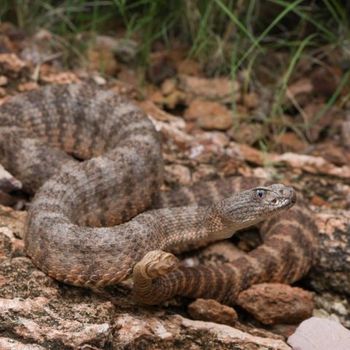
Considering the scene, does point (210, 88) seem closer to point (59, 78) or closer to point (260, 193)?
point (59, 78)

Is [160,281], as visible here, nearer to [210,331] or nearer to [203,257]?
[210,331]

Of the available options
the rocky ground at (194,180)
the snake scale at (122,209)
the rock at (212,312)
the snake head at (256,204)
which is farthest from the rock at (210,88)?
the rock at (212,312)

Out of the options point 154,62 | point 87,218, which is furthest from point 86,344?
point 154,62

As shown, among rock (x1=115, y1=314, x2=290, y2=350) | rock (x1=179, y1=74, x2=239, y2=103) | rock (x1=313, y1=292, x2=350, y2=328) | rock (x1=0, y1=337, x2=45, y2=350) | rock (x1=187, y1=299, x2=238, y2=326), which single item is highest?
rock (x1=0, y1=337, x2=45, y2=350)

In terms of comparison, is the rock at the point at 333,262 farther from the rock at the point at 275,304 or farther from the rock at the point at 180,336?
the rock at the point at 180,336

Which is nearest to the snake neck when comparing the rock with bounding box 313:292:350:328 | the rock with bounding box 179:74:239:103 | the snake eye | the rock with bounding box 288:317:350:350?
the snake eye

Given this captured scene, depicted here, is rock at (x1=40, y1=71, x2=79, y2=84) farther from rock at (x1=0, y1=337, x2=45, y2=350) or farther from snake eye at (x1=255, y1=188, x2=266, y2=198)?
rock at (x1=0, y1=337, x2=45, y2=350)
